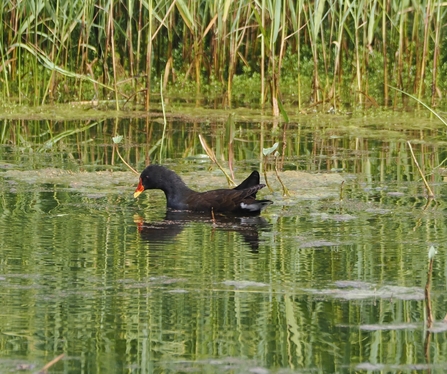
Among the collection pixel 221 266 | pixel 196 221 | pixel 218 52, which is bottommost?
pixel 221 266

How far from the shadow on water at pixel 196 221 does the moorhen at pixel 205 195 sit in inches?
2.1

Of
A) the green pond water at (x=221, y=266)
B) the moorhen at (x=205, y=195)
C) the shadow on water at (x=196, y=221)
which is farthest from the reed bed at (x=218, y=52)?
the shadow on water at (x=196, y=221)

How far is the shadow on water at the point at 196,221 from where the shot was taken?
6086 mm

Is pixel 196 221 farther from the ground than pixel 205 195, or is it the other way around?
pixel 205 195

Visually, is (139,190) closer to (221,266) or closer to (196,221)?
(196,221)

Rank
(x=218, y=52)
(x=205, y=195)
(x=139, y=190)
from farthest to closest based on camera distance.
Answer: (x=218, y=52)
(x=139, y=190)
(x=205, y=195)

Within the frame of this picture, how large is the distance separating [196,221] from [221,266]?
147cm

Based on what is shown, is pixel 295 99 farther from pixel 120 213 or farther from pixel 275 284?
pixel 275 284

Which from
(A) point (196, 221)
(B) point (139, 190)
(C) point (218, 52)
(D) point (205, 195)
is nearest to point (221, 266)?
(A) point (196, 221)

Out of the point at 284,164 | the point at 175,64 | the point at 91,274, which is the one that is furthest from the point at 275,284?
the point at 175,64

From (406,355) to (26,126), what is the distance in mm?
7211

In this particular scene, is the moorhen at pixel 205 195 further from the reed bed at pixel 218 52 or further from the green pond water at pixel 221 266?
the reed bed at pixel 218 52

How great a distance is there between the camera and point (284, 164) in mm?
8586

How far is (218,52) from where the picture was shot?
12344 millimetres
